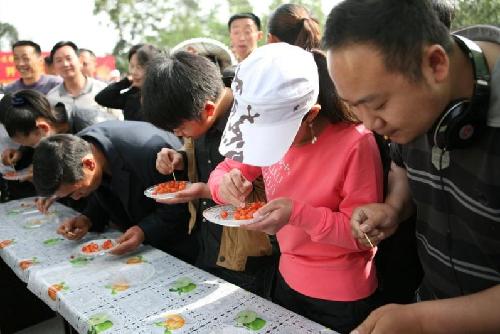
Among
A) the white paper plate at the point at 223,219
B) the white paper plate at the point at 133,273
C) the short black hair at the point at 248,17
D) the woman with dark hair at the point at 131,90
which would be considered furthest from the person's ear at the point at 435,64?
the short black hair at the point at 248,17

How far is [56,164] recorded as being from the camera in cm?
185

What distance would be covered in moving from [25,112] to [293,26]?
180cm

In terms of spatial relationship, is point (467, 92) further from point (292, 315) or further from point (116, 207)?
point (116, 207)

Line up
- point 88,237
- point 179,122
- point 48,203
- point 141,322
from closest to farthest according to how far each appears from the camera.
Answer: point 141,322, point 179,122, point 88,237, point 48,203

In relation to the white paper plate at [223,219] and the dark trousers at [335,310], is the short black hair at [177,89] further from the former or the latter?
the dark trousers at [335,310]

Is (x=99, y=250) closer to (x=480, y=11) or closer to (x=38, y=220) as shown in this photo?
(x=38, y=220)

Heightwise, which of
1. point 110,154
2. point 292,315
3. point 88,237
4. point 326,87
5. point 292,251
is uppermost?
point 326,87

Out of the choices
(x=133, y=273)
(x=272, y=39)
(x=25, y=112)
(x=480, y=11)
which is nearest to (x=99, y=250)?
(x=133, y=273)

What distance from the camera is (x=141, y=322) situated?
1.32 m

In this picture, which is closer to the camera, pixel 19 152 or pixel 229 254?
pixel 229 254

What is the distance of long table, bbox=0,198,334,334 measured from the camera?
128 centimetres

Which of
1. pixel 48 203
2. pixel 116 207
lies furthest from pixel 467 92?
pixel 48 203

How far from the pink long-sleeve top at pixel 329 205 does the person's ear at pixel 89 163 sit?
99 cm

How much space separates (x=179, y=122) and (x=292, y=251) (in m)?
0.66
